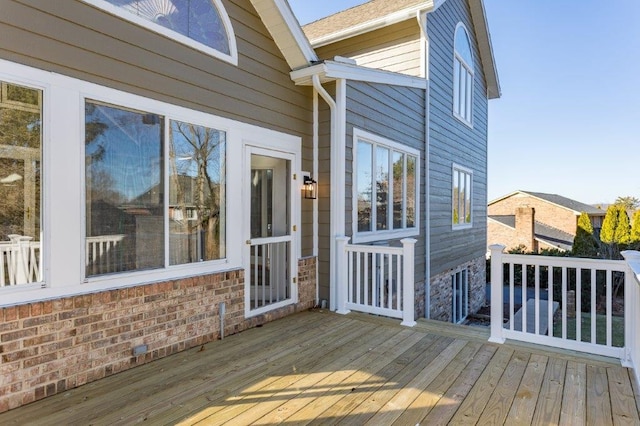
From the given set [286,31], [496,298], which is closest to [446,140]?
[286,31]

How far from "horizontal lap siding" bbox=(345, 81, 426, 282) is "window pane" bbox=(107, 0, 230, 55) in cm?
196

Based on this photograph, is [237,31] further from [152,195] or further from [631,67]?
[631,67]

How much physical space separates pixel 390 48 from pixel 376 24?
559mm

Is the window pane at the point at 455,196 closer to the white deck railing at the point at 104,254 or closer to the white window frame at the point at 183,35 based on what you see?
the white window frame at the point at 183,35

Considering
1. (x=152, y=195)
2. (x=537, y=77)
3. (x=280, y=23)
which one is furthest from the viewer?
(x=537, y=77)

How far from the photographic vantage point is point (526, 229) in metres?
21.0

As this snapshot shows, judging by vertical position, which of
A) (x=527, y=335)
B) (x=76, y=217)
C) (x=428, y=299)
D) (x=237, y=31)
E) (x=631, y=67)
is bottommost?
(x=428, y=299)

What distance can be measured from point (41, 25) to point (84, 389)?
9.09 feet

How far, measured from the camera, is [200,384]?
9.66ft

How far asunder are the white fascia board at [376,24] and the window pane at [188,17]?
14.3 feet

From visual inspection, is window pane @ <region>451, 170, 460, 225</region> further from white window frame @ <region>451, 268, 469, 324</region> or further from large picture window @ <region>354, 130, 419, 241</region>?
large picture window @ <region>354, 130, 419, 241</region>

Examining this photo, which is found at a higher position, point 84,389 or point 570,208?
point 570,208

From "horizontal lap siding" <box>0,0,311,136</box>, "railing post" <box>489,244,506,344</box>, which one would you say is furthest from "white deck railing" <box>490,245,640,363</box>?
"horizontal lap siding" <box>0,0,311,136</box>

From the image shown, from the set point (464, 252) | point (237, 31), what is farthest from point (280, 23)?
point (464, 252)
